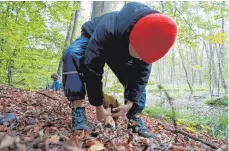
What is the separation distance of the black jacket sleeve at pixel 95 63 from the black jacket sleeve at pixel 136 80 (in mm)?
375

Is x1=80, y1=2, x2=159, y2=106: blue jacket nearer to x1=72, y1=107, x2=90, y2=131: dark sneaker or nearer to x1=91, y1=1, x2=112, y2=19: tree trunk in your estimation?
x1=72, y1=107, x2=90, y2=131: dark sneaker

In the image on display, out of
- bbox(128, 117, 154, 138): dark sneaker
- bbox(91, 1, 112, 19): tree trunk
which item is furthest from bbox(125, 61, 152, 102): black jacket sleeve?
bbox(91, 1, 112, 19): tree trunk

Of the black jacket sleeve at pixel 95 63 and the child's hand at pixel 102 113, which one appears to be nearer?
the black jacket sleeve at pixel 95 63

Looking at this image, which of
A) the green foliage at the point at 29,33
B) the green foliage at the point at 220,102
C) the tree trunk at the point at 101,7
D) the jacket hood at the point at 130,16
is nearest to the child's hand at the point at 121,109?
the jacket hood at the point at 130,16

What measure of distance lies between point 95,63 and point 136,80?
1.77 feet

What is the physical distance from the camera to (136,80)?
2363 mm

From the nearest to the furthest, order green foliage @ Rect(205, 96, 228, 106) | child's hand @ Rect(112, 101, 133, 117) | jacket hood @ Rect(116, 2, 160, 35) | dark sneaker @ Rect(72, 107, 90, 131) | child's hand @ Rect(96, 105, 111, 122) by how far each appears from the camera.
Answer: jacket hood @ Rect(116, 2, 160, 35), dark sneaker @ Rect(72, 107, 90, 131), child's hand @ Rect(96, 105, 111, 122), child's hand @ Rect(112, 101, 133, 117), green foliage @ Rect(205, 96, 228, 106)

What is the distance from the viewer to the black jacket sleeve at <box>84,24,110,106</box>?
196 centimetres

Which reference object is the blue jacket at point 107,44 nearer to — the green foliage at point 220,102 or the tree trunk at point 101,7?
the tree trunk at point 101,7

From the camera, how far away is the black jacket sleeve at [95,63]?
196cm

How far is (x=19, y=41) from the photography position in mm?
6277

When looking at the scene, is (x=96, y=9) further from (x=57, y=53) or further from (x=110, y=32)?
(x=110, y=32)

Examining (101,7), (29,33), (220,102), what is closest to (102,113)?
(101,7)

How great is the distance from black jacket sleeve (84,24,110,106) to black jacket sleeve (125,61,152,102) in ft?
1.23
